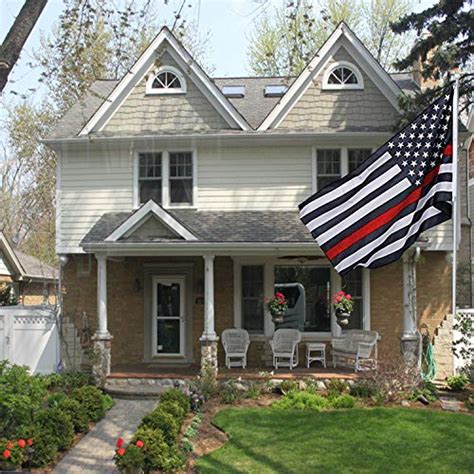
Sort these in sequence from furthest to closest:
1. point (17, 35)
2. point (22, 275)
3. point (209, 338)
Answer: point (22, 275) → point (209, 338) → point (17, 35)

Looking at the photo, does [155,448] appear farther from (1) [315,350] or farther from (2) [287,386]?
(1) [315,350]

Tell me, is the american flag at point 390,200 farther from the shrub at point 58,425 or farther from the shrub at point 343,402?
the shrub at point 343,402

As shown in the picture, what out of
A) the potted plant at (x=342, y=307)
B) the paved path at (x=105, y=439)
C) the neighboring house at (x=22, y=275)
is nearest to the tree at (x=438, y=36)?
the potted plant at (x=342, y=307)

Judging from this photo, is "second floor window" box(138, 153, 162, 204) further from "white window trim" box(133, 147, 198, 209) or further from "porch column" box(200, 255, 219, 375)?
"porch column" box(200, 255, 219, 375)

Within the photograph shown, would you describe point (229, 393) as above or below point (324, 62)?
below

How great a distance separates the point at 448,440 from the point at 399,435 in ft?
2.31

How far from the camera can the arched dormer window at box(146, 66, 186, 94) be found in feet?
52.6

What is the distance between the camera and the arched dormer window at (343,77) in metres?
15.8

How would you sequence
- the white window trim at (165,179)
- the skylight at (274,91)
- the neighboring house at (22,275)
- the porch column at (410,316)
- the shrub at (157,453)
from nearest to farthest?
the shrub at (157,453)
the porch column at (410,316)
the white window trim at (165,179)
the skylight at (274,91)
the neighboring house at (22,275)

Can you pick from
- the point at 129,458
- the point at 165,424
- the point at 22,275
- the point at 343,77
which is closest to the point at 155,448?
the point at 129,458

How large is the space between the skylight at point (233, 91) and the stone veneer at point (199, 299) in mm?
5685

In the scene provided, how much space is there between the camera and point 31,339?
49.0 ft

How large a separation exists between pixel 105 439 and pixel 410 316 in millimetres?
7145

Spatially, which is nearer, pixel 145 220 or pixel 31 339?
pixel 145 220
